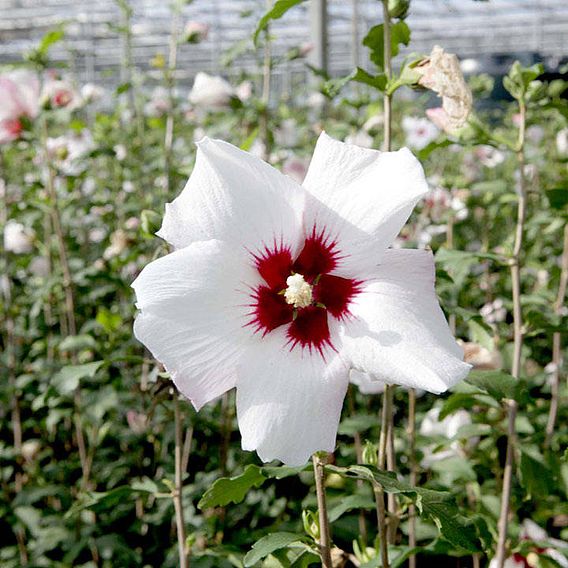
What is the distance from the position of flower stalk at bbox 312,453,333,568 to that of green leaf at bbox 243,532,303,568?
0.03 m

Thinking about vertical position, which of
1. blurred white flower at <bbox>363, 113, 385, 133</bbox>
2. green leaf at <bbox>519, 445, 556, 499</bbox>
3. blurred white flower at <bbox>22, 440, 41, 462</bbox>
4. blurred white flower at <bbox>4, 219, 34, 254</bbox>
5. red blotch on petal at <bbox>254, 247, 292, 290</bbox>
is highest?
blurred white flower at <bbox>363, 113, 385, 133</bbox>

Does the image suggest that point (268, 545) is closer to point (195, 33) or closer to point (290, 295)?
point (290, 295)

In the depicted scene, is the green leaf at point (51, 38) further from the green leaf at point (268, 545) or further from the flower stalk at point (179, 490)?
the green leaf at point (268, 545)

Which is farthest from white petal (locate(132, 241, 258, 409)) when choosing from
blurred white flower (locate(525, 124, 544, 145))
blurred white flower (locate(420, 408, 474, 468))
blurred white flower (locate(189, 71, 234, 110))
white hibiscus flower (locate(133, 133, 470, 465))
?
blurred white flower (locate(525, 124, 544, 145))

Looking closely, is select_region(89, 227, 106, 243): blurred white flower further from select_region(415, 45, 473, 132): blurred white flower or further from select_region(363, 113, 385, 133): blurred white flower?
select_region(415, 45, 473, 132): blurred white flower

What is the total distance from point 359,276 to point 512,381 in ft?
1.32

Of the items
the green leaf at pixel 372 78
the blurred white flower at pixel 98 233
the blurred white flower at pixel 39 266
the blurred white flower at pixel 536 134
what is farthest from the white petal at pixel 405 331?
the blurred white flower at pixel 536 134

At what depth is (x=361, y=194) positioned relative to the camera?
78cm

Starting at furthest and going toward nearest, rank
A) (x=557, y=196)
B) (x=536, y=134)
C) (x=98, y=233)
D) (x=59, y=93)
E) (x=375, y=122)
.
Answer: (x=536, y=134) < (x=98, y=233) < (x=59, y=93) < (x=375, y=122) < (x=557, y=196)

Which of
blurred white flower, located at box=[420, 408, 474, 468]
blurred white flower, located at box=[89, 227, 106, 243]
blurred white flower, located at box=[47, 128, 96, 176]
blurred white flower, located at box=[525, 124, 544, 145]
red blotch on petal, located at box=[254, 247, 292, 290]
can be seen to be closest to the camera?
red blotch on petal, located at box=[254, 247, 292, 290]

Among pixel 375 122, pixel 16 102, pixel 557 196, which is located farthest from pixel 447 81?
pixel 16 102

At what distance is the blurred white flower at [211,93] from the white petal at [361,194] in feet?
4.91

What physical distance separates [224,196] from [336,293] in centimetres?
17

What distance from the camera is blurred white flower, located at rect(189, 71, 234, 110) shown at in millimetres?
2223
